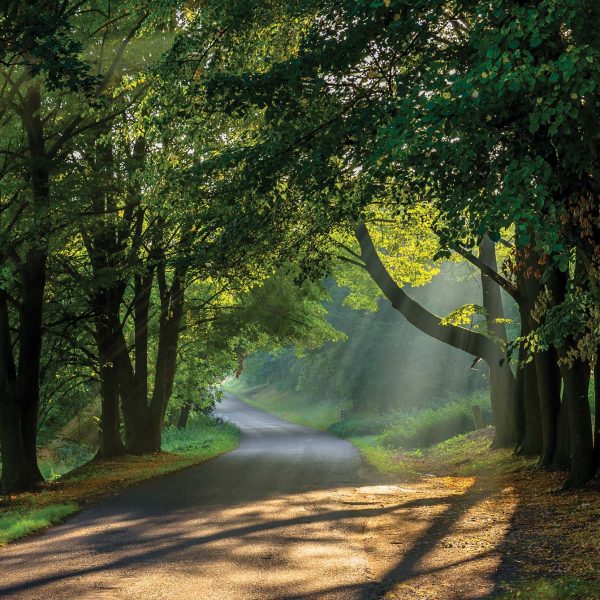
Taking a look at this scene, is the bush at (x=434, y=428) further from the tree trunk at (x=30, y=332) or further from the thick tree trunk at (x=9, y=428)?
the thick tree trunk at (x=9, y=428)

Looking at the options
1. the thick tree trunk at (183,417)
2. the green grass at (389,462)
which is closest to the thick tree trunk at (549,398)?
the green grass at (389,462)

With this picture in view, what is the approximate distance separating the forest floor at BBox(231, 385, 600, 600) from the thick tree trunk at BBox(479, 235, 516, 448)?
2.40 m

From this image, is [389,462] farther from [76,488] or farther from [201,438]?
[201,438]

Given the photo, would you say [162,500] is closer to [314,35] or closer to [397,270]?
[314,35]

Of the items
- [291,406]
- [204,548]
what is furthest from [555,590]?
[291,406]

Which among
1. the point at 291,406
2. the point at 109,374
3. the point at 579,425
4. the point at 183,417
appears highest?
the point at 109,374

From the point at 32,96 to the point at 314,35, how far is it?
29.0 ft

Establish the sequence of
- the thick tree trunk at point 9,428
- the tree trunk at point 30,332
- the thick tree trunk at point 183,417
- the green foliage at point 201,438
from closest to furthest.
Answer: the thick tree trunk at point 9,428, the tree trunk at point 30,332, the green foliage at point 201,438, the thick tree trunk at point 183,417

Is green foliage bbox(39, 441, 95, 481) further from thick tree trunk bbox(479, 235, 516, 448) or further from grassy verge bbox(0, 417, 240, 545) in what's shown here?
thick tree trunk bbox(479, 235, 516, 448)

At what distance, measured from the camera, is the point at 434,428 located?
1265 inches

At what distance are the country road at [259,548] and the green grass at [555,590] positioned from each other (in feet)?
1.09

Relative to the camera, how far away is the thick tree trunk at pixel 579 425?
43.8 feet

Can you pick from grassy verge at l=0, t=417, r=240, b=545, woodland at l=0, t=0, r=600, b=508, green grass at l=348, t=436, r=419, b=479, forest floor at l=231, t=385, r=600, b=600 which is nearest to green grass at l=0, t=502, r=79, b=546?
grassy verge at l=0, t=417, r=240, b=545

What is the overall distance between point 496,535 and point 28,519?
7022 mm
